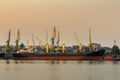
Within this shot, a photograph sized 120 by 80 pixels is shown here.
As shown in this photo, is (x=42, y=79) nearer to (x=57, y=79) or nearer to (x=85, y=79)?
(x=57, y=79)

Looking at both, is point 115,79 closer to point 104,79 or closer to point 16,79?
point 104,79

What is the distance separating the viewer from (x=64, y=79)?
268ft

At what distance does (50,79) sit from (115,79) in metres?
12.7

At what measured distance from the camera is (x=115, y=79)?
8344 cm

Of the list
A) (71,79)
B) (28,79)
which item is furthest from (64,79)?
(28,79)

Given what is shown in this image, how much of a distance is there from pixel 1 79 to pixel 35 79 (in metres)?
6.58

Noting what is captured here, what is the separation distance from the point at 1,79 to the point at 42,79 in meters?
7.91

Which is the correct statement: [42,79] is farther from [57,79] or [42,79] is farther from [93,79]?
[93,79]

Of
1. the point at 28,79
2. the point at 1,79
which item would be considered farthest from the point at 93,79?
the point at 1,79

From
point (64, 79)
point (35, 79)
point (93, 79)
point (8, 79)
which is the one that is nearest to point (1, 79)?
point (8, 79)

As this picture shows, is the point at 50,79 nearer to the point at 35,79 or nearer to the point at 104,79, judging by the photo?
the point at 35,79

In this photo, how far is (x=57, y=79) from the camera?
270 ft

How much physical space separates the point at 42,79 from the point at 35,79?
59.7 inches

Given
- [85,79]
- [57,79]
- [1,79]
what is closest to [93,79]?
[85,79]
